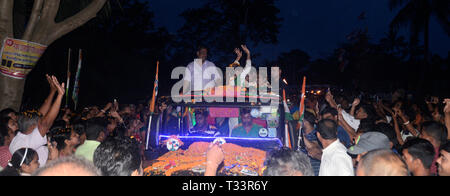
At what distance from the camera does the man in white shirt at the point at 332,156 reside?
3.05 metres

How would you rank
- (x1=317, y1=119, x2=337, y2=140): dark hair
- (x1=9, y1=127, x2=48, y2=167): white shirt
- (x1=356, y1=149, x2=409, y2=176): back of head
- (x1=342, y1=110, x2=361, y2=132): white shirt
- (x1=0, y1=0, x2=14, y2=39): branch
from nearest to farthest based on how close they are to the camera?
(x1=356, y1=149, x2=409, y2=176): back of head
(x1=317, y1=119, x2=337, y2=140): dark hair
(x1=9, y1=127, x2=48, y2=167): white shirt
(x1=0, y1=0, x2=14, y2=39): branch
(x1=342, y1=110, x2=361, y2=132): white shirt

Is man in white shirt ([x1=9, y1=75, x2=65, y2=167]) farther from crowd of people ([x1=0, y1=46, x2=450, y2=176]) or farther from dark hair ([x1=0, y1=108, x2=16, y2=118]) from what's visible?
dark hair ([x1=0, y1=108, x2=16, y2=118])

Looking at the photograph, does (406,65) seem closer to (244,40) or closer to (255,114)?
(244,40)

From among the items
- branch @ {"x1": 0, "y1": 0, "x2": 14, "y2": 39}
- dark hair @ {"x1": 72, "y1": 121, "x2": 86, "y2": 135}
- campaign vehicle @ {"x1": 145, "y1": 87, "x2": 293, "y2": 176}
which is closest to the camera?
campaign vehicle @ {"x1": 145, "y1": 87, "x2": 293, "y2": 176}

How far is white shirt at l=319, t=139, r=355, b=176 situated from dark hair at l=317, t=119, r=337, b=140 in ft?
0.31

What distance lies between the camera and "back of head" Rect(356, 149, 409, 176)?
2.30 meters

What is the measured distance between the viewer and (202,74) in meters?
5.30

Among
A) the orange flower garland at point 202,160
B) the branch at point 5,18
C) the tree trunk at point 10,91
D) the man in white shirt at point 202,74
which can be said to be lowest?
the orange flower garland at point 202,160

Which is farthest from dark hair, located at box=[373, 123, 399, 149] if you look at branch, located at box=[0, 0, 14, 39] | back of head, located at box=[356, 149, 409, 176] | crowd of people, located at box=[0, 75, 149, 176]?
branch, located at box=[0, 0, 14, 39]

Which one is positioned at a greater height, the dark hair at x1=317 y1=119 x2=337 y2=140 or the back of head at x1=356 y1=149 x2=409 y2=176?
the dark hair at x1=317 y1=119 x2=337 y2=140

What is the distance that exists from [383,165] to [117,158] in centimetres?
232

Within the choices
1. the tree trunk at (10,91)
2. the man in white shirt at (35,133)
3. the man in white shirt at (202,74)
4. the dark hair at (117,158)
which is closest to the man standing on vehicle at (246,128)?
the man in white shirt at (202,74)

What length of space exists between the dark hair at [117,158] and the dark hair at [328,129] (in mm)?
2182

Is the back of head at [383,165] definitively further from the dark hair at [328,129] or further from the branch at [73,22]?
the branch at [73,22]
